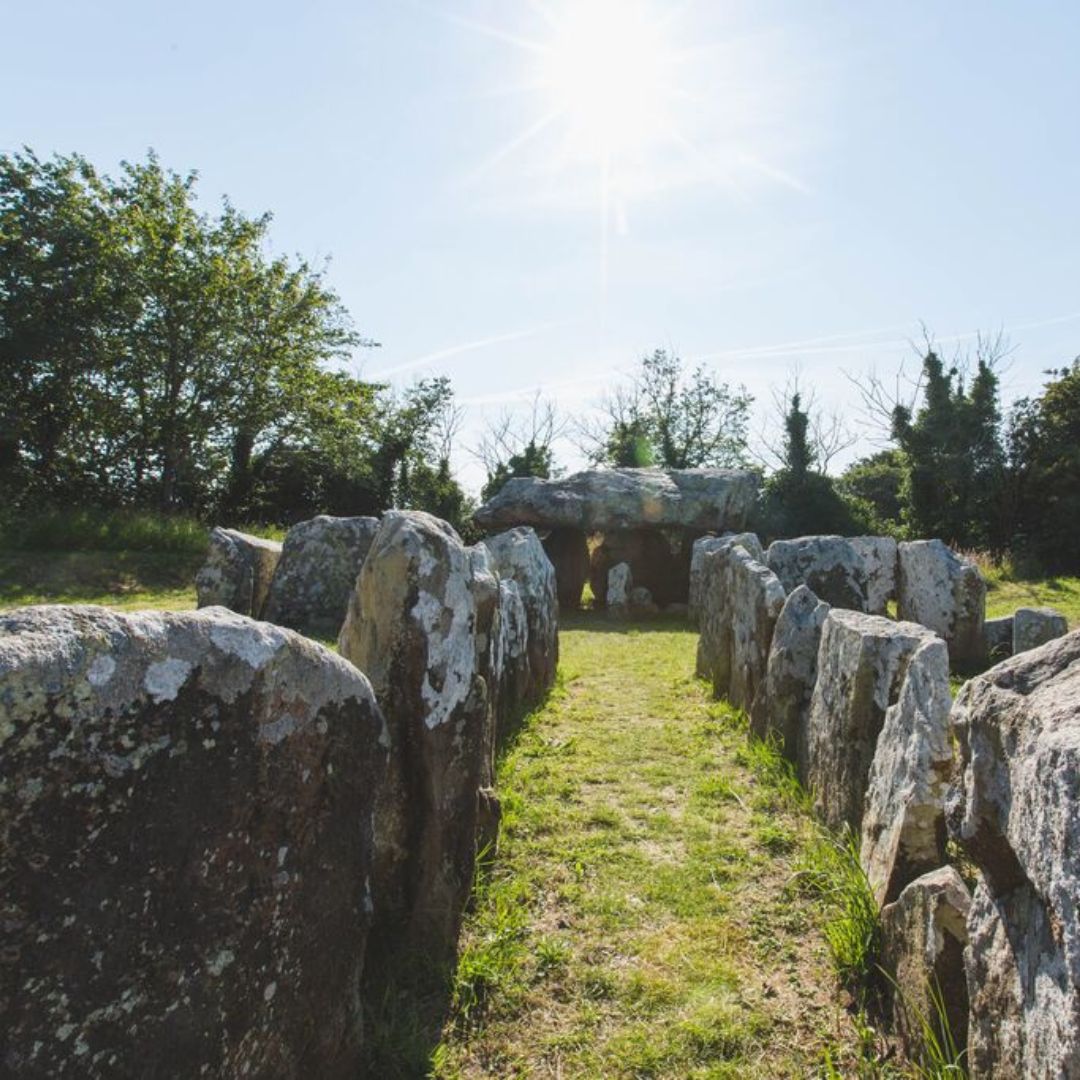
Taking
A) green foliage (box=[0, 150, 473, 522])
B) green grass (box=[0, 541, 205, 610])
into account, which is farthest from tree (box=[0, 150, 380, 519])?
green grass (box=[0, 541, 205, 610])

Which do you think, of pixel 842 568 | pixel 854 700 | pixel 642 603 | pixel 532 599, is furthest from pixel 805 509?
pixel 854 700

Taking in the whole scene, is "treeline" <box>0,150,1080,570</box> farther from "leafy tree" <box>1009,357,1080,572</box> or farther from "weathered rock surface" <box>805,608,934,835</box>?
"weathered rock surface" <box>805,608,934,835</box>

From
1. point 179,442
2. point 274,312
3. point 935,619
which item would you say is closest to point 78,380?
point 179,442

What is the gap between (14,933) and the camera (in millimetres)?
1636

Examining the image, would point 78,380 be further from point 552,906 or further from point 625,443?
point 625,443

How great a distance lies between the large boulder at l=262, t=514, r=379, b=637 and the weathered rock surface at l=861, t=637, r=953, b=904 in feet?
23.6

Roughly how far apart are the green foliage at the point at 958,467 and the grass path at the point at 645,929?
73.5 feet

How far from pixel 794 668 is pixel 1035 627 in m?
4.86

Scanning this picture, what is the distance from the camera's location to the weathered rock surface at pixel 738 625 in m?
6.63

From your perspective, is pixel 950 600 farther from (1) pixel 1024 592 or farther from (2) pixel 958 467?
(2) pixel 958 467

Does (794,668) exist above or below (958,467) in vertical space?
below

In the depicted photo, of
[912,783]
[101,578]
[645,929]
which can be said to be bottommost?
[645,929]

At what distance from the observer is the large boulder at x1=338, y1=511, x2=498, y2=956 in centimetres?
330

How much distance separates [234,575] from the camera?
9250 mm
